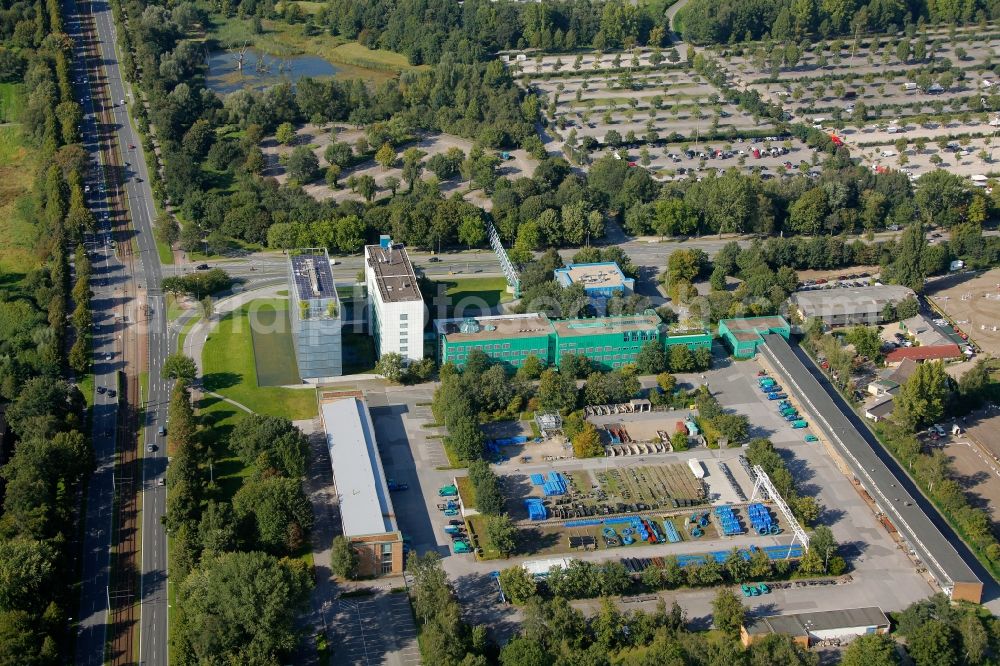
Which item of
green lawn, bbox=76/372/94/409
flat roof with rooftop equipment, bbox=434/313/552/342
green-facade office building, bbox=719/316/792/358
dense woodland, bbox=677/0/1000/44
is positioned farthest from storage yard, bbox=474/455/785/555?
dense woodland, bbox=677/0/1000/44

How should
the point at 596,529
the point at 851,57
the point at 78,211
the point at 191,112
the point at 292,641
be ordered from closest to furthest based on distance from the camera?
the point at 292,641, the point at 596,529, the point at 78,211, the point at 191,112, the point at 851,57

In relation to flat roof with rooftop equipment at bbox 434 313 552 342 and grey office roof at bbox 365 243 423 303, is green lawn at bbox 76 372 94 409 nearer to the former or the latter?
grey office roof at bbox 365 243 423 303

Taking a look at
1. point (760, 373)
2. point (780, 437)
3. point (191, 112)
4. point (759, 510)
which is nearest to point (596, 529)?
point (759, 510)

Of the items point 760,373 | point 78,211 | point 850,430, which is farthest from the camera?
point 78,211

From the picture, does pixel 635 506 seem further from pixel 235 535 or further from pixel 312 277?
pixel 312 277

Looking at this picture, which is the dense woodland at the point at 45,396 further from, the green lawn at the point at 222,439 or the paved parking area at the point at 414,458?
the paved parking area at the point at 414,458

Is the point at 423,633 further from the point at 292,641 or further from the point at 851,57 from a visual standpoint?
the point at 851,57
